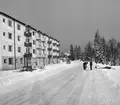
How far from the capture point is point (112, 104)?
6.05 metres

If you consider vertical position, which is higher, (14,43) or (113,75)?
(14,43)

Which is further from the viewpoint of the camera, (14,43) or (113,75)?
(14,43)

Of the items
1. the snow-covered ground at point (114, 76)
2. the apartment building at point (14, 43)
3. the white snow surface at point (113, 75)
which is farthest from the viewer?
the apartment building at point (14, 43)

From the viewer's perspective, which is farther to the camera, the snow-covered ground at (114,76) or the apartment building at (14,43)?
the apartment building at (14,43)

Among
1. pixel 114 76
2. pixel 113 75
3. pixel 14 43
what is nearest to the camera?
pixel 114 76

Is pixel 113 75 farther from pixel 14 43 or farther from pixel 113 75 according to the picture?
pixel 14 43

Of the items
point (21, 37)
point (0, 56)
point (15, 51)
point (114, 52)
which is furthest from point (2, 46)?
point (114, 52)

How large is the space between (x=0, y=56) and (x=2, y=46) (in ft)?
6.86

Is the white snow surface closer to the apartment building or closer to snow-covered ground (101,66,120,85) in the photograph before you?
snow-covered ground (101,66,120,85)

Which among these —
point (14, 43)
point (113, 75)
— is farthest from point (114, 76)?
point (14, 43)

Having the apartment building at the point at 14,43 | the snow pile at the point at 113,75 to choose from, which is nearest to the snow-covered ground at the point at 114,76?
the snow pile at the point at 113,75

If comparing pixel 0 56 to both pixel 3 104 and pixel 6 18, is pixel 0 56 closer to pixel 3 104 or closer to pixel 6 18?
pixel 6 18

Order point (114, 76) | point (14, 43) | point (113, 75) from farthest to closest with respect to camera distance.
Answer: point (14, 43), point (113, 75), point (114, 76)

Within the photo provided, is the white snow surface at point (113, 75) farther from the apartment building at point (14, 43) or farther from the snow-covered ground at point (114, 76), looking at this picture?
the apartment building at point (14, 43)
